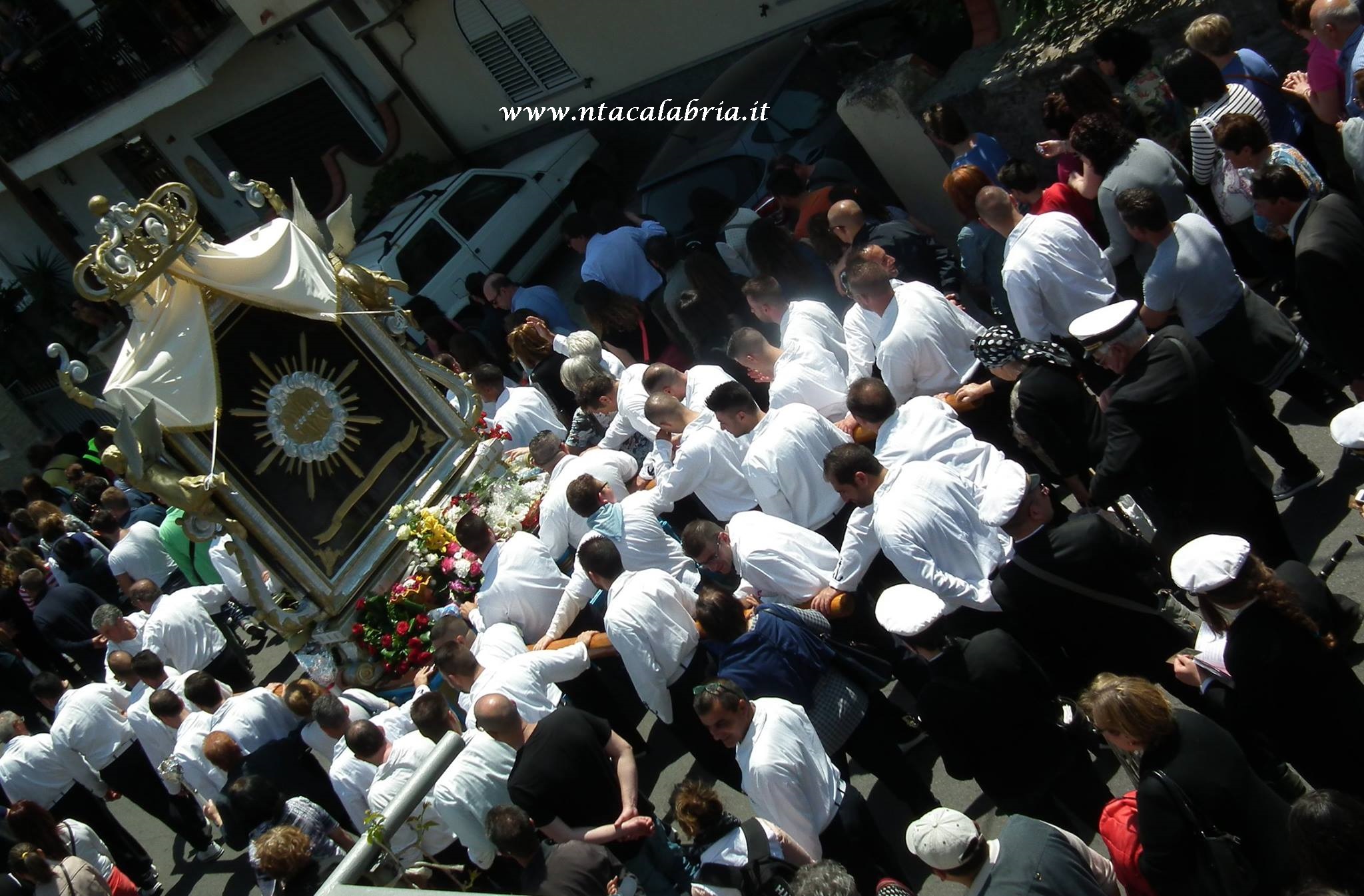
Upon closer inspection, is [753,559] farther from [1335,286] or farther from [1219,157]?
[1219,157]

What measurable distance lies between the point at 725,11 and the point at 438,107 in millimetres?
5401

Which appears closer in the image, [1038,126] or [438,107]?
[1038,126]

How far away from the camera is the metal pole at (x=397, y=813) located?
2955mm

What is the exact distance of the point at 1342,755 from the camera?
4367 mm

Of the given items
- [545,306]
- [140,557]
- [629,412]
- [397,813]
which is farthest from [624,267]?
[397,813]

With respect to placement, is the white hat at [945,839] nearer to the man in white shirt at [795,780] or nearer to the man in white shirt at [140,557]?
the man in white shirt at [795,780]

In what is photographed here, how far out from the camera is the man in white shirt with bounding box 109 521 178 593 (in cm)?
1176

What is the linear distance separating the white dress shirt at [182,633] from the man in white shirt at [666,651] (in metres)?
4.81

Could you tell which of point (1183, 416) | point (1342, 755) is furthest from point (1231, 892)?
point (1183, 416)

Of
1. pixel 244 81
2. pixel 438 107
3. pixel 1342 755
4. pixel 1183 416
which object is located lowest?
pixel 1342 755

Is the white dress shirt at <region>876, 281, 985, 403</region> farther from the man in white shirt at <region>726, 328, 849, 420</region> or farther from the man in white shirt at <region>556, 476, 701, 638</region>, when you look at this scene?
the man in white shirt at <region>556, 476, 701, 638</region>

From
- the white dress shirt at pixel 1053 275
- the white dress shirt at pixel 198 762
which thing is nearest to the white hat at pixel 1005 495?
the white dress shirt at pixel 1053 275

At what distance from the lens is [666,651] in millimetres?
6641

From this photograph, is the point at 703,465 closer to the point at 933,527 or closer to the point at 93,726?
the point at 933,527
